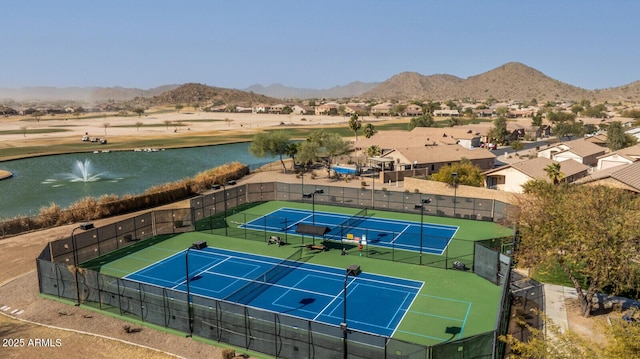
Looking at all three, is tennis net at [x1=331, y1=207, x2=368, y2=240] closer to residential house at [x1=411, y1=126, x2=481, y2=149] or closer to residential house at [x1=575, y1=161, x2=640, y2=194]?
residential house at [x1=575, y1=161, x2=640, y2=194]

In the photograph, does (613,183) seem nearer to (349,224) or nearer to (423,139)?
(349,224)

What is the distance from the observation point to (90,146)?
351ft

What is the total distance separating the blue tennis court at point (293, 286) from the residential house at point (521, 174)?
85.3 feet

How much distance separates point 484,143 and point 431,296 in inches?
3038

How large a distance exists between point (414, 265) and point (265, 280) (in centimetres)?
993

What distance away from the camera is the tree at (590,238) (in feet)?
66.1

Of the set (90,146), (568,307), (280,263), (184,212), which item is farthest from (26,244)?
(90,146)

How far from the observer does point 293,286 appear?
1053 inches

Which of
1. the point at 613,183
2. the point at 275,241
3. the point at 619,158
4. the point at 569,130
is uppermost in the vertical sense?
the point at 569,130

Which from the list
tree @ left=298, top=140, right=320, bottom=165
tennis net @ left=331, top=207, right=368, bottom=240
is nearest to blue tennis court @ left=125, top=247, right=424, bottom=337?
tennis net @ left=331, top=207, right=368, bottom=240

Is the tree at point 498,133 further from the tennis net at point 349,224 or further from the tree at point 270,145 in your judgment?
the tennis net at point 349,224

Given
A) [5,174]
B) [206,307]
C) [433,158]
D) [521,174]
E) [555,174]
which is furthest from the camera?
[5,174]

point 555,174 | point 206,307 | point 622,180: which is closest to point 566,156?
point 555,174

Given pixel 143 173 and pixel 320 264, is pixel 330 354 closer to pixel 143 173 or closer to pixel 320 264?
pixel 320 264
